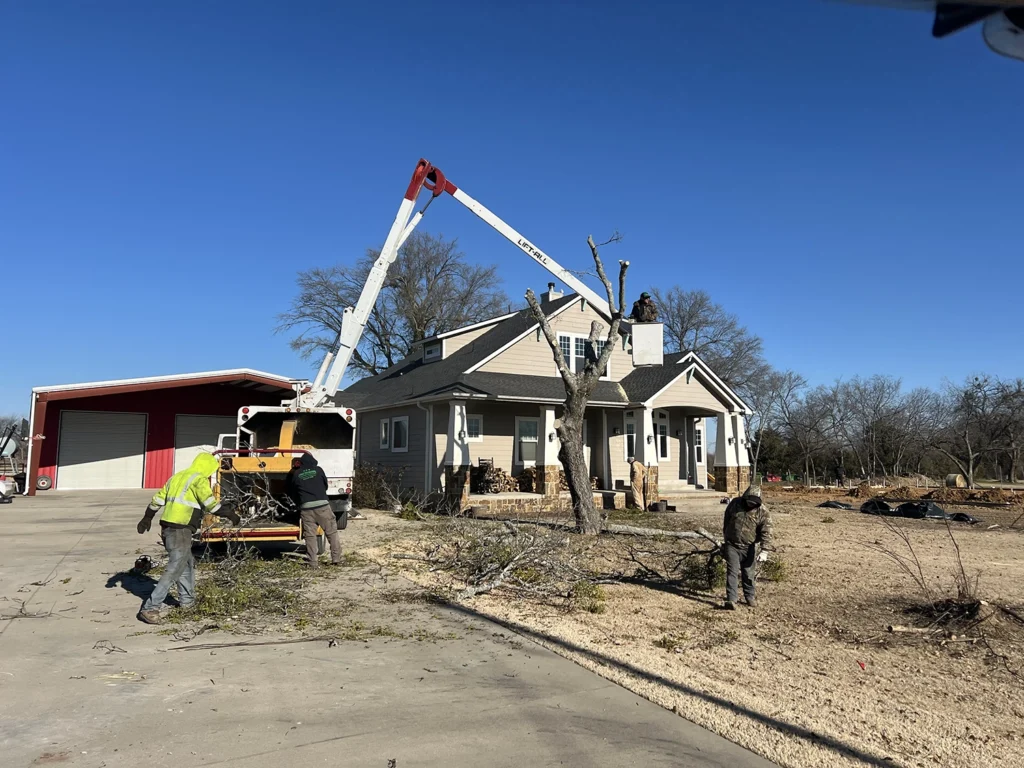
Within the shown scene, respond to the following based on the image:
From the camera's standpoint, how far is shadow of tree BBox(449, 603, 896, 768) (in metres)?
4.06

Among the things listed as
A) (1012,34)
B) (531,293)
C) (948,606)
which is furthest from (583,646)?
(531,293)

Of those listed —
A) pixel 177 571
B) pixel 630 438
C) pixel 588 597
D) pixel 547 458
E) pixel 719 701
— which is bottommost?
pixel 719 701

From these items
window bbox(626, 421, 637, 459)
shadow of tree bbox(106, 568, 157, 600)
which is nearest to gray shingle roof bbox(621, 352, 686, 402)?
window bbox(626, 421, 637, 459)

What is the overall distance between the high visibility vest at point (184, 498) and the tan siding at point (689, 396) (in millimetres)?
16216

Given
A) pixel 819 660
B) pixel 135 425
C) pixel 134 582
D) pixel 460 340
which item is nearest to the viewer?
pixel 819 660

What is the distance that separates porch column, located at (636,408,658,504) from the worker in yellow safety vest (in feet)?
48.7

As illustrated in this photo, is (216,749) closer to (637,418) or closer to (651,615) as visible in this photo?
(651,615)

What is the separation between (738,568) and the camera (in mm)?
7898

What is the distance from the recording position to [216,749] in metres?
4.04

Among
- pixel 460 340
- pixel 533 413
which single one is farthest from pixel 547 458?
pixel 460 340

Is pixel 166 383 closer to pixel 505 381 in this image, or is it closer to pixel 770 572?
pixel 505 381

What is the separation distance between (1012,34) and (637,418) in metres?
20.4

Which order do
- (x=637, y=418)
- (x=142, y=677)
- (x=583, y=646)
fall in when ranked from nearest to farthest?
(x=142, y=677) < (x=583, y=646) < (x=637, y=418)

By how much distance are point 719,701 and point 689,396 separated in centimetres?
1867
